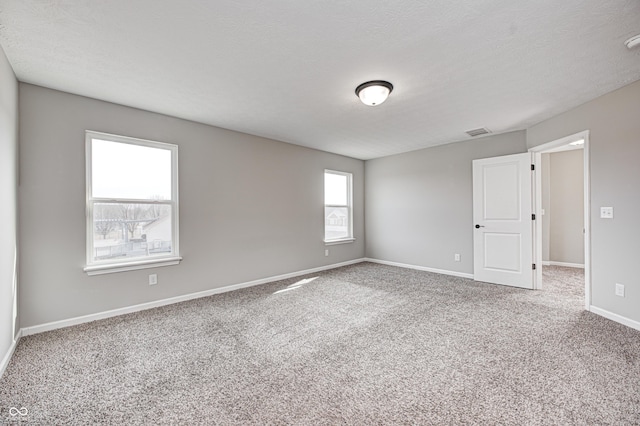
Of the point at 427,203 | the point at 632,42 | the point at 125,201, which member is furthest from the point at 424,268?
the point at 125,201

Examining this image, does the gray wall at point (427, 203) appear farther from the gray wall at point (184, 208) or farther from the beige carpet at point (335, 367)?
the beige carpet at point (335, 367)

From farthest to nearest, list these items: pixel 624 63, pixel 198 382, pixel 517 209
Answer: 1. pixel 517 209
2. pixel 624 63
3. pixel 198 382

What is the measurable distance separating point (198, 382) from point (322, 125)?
336cm

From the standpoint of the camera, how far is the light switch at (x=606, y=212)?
302cm

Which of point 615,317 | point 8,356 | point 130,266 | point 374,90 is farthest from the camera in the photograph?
point 130,266

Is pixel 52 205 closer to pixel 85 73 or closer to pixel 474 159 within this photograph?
pixel 85 73

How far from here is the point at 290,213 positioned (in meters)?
5.10

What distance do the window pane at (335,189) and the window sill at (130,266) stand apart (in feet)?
10.2

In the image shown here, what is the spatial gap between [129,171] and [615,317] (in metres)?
5.66

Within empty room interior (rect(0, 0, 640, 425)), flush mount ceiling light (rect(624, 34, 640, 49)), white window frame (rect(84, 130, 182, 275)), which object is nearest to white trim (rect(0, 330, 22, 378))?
empty room interior (rect(0, 0, 640, 425))

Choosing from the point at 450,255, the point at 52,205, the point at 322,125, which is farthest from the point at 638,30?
the point at 52,205

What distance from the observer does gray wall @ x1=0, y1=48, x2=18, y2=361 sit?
2.16m

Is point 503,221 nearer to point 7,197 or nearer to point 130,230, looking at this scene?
point 130,230

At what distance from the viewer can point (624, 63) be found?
2.42 metres
